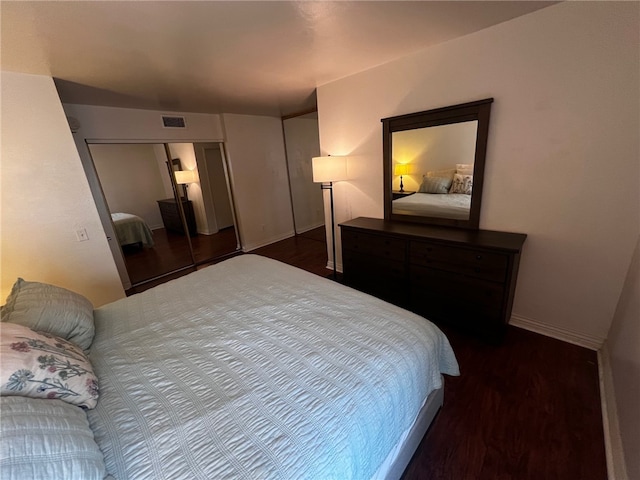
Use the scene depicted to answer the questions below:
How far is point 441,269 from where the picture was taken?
2.09 meters

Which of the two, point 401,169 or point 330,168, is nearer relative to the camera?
point 401,169

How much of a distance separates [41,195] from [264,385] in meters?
2.55

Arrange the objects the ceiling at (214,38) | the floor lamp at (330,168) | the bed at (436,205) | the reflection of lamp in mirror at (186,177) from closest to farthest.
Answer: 1. the ceiling at (214,38)
2. the bed at (436,205)
3. the floor lamp at (330,168)
4. the reflection of lamp in mirror at (186,177)

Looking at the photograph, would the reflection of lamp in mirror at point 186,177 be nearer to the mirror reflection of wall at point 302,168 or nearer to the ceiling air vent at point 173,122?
the ceiling air vent at point 173,122

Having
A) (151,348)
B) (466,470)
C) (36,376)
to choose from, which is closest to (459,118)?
(466,470)

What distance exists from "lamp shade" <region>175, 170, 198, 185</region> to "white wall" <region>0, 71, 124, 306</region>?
1.46 metres

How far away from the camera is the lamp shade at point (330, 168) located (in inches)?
105

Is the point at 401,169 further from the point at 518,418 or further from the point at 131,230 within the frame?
the point at 131,230

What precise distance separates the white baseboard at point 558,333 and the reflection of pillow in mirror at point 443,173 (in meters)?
1.34

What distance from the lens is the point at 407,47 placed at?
2.06 m

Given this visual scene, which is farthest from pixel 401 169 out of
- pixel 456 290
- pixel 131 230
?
pixel 131 230

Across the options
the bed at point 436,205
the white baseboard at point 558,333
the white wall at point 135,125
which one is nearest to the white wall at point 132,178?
the white wall at point 135,125

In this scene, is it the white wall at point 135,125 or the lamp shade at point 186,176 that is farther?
the lamp shade at point 186,176

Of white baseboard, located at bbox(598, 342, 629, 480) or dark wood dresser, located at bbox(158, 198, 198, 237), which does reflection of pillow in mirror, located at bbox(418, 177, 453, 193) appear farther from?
dark wood dresser, located at bbox(158, 198, 198, 237)
